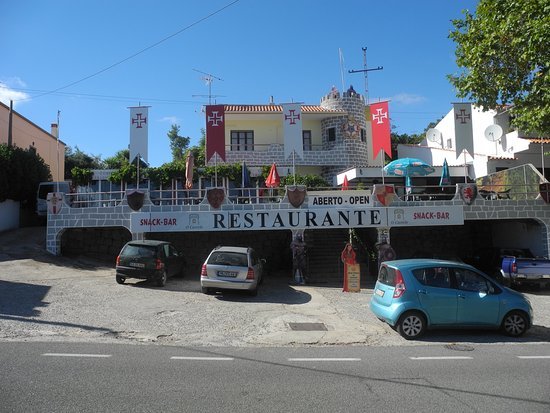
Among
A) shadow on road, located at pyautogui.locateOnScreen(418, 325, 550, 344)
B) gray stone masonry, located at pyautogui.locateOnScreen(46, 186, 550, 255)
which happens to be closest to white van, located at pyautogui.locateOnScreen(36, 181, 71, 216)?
gray stone masonry, located at pyautogui.locateOnScreen(46, 186, 550, 255)

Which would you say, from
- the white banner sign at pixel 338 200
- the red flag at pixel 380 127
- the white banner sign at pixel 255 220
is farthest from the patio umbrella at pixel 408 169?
the white banner sign at pixel 255 220

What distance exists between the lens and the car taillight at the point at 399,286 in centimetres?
901

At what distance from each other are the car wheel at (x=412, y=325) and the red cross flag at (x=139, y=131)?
13178 mm

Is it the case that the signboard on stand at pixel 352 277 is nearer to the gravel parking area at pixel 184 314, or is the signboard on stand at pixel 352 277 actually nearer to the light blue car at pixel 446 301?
the gravel parking area at pixel 184 314

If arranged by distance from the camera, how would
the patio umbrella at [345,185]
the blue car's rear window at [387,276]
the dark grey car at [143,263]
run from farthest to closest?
the patio umbrella at [345,185] → the dark grey car at [143,263] → the blue car's rear window at [387,276]

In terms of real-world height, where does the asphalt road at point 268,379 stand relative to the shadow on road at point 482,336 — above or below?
above

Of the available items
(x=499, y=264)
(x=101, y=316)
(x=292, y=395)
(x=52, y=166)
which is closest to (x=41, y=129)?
(x=52, y=166)

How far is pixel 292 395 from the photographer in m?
5.29

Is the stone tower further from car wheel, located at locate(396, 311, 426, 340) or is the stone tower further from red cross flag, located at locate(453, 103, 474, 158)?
car wheel, located at locate(396, 311, 426, 340)

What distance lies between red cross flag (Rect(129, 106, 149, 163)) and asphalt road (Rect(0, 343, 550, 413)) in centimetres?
1186

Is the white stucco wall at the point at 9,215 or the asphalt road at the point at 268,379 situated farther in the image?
the white stucco wall at the point at 9,215

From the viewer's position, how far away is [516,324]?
9.30m

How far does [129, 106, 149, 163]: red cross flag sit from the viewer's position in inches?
727

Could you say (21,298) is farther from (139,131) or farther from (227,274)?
(139,131)
